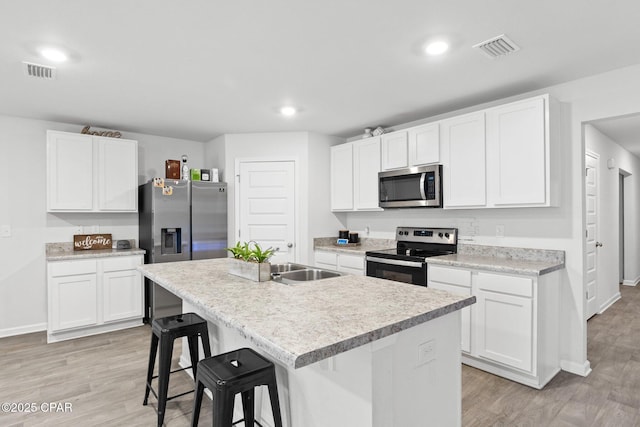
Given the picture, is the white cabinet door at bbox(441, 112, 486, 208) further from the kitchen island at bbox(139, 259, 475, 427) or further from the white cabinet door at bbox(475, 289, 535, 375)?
the kitchen island at bbox(139, 259, 475, 427)

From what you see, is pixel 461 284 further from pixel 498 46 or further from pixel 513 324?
pixel 498 46

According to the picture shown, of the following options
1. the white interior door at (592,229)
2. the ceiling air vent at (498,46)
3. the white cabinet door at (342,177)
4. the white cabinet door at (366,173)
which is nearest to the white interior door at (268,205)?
the white cabinet door at (342,177)

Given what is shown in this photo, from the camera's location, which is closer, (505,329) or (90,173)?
(505,329)

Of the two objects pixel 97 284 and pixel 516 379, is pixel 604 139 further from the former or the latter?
pixel 97 284

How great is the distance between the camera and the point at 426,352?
5.08ft

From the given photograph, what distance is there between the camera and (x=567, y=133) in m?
2.92

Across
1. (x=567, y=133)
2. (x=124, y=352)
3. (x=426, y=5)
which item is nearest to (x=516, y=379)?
(x=567, y=133)

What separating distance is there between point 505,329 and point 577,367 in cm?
75

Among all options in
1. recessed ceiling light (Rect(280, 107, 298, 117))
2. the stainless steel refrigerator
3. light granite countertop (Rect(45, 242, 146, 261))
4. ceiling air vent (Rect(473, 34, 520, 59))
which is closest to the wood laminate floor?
the stainless steel refrigerator

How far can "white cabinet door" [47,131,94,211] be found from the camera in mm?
3814

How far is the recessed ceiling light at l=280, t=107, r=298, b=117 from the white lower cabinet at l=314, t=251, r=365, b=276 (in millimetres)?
1706

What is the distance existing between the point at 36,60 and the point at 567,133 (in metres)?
4.08

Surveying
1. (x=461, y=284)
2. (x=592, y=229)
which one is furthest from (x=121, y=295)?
(x=592, y=229)

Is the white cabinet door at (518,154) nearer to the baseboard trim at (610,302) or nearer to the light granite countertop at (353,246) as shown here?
the light granite countertop at (353,246)
